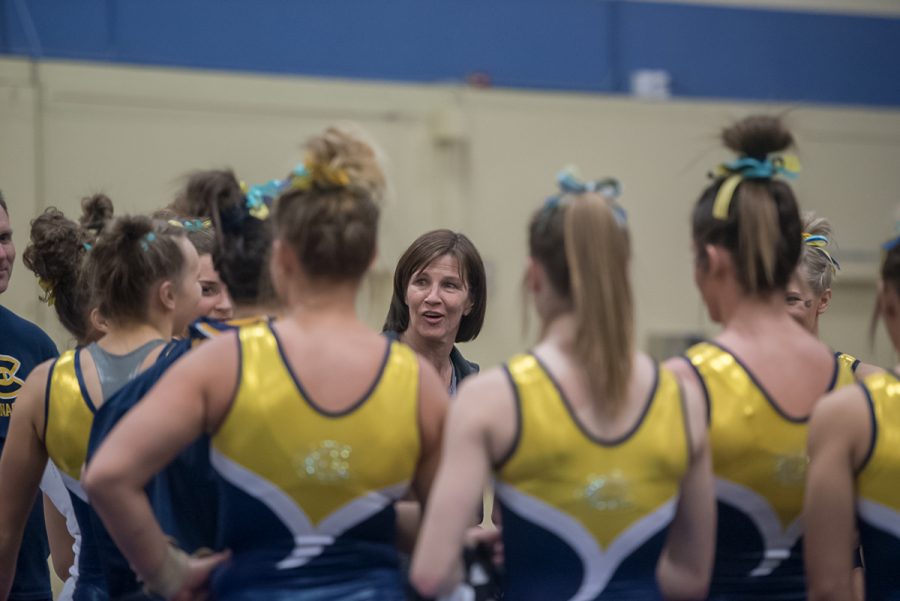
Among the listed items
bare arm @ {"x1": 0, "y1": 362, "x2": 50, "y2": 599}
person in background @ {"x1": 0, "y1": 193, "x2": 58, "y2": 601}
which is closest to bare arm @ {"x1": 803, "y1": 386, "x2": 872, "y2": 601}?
bare arm @ {"x1": 0, "y1": 362, "x2": 50, "y2": 599}

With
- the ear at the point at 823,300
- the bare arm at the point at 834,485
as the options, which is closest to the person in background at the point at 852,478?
the bare arm at the point at 834,485

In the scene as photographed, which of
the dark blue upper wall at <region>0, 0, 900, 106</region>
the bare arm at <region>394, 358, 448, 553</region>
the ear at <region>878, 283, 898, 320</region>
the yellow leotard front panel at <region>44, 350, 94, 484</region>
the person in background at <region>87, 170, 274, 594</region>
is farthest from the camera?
the dark blue upper wall at <region>0, 0, 900, 106</region>

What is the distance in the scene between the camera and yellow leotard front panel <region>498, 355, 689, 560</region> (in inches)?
74.2

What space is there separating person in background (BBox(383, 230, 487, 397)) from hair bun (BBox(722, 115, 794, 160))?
1.27 m

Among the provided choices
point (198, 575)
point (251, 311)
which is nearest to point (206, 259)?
point (251, 311)

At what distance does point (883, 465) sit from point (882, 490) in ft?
0.16

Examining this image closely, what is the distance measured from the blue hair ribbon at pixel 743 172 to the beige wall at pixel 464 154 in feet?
10.7

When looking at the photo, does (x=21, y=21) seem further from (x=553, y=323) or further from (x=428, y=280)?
(x=553, y=323)

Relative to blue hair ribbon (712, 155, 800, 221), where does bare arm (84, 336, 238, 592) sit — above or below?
below

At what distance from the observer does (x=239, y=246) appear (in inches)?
87.7

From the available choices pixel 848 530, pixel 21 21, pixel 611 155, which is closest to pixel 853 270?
pixel 611 155

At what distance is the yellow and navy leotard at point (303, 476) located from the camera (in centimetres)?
191

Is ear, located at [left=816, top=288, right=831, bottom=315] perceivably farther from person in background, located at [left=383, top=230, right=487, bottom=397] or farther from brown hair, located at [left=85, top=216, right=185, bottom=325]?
brown hair, located at [left=85, top=216, right=185, bottom=325]

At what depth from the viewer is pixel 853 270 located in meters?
7.60
